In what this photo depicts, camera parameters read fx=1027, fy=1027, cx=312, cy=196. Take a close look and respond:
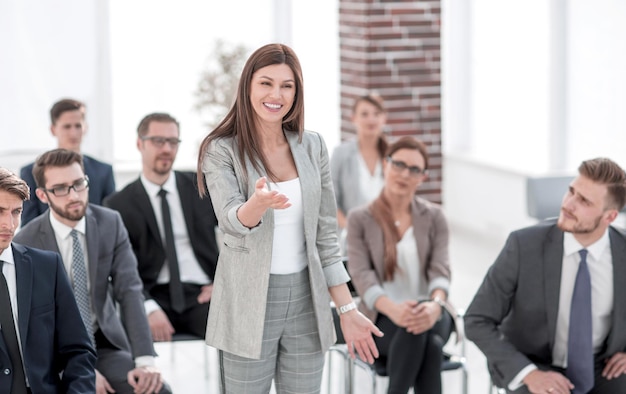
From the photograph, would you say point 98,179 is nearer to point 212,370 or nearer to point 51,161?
point 212,370

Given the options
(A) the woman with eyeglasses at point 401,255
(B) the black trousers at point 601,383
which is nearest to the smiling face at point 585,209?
(B) the black trousers at point 601,383

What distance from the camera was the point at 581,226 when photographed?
3.41 meters

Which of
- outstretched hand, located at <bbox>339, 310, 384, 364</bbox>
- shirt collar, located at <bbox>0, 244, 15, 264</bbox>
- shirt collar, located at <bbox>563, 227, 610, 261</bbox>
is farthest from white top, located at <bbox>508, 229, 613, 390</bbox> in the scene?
shirt collar, located at <bbox>0, 244, 15, 264</bbox>

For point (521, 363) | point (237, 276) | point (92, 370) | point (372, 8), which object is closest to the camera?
point (237, 276)

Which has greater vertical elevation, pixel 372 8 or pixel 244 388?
pixel 372 8

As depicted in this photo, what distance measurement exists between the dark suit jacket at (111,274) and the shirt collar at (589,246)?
4.90 ft

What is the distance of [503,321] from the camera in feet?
11.7

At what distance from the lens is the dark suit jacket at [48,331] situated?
2.94m

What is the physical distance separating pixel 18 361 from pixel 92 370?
9.2 inches

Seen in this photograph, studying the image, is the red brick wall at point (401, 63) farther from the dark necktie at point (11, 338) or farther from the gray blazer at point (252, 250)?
the dark necktie at point (11, 338)

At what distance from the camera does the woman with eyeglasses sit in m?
4.17

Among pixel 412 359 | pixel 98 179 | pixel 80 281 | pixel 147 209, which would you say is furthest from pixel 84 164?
pixel 412 359

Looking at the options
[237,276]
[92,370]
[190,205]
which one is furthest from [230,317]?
[190,205]

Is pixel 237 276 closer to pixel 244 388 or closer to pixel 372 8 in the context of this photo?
pixel 244 388
